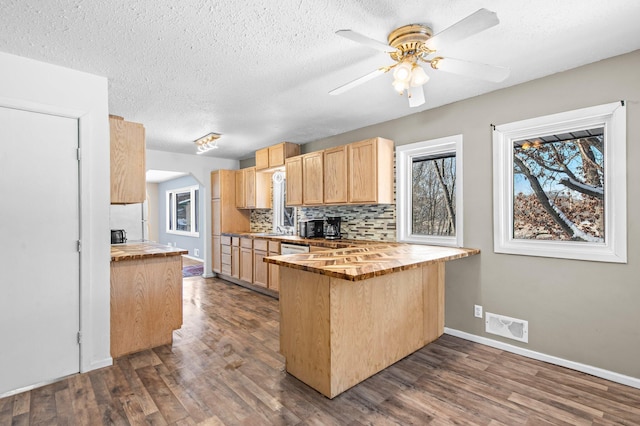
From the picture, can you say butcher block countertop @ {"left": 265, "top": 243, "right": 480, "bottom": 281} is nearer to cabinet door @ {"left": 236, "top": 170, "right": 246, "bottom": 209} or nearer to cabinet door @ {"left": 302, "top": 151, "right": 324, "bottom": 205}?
cabinet door @ {"left": 302, "top": 151, "right": 324, "bottom": 205}

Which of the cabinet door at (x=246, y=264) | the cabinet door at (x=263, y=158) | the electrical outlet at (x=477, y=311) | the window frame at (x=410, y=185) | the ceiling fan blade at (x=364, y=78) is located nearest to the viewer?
the ceiling fan blade at (x=364, y=78)

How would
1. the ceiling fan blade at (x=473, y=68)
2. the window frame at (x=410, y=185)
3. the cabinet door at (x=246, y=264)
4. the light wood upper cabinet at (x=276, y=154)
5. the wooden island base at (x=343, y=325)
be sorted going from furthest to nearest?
the cabinet door at (x=246, y=264), the light wood upper cabinet at (x=276, y=154), the window frame at (x=410, y=185), the wooden island base at (x=343, y=325), the ceiling fan blade at (x=473, y=68)

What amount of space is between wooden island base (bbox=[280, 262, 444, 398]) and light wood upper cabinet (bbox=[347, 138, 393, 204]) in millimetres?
1158

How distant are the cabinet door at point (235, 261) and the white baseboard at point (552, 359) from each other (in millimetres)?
3504

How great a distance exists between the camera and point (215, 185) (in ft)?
20.1

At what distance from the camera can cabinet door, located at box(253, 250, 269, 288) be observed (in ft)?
15.8

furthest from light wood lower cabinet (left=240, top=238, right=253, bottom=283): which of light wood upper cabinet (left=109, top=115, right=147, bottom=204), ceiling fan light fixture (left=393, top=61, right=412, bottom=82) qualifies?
ceiling fan light fixture (left=393, top=61, right=412, bottom=82)

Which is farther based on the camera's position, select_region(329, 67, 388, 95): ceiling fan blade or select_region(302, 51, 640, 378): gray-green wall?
select_region(302, 51, 640, 378): gray-green wall

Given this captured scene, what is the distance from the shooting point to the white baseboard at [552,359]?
2.31 meters

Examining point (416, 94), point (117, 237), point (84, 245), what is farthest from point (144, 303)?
point (416, 94)

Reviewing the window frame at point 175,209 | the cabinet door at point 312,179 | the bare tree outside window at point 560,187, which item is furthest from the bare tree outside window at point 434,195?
the window frame at point 175,209

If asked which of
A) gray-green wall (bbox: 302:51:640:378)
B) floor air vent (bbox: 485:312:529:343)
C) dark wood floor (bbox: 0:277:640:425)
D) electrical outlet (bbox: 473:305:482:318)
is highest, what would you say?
gray-green wall (bbox: 302:51:640:378)

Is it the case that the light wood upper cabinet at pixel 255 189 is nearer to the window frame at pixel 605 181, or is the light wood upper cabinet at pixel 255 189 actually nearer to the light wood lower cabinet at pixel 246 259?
the light wood lower cabinet at pixel 246 259

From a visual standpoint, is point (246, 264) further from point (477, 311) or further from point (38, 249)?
point (477, 311)
